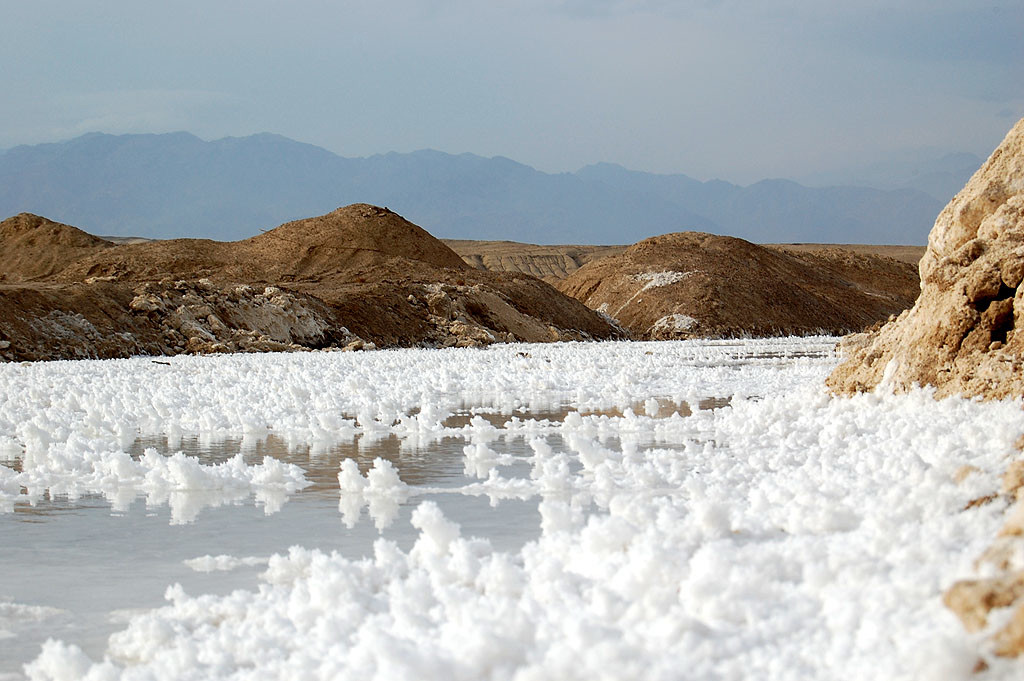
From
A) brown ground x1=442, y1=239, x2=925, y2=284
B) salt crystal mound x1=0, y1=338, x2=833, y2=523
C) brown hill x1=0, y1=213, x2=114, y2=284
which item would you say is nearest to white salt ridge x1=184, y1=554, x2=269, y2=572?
salt crystal mound x1=0, y1=338, x2=833, y2=523

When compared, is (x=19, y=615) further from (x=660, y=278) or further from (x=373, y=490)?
(x=660, y=278)

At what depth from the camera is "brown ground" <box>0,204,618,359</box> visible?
27047 mm

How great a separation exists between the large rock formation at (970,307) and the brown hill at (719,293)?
35053 mm

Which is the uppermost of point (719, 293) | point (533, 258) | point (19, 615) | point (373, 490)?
point (533, 258)

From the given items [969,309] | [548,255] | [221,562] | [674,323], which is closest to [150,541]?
[221,562]

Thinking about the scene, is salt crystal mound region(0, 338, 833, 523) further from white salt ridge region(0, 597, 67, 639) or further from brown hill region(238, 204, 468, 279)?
brown hill region(238, 204, 468, 279)

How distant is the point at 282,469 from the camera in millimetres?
6836

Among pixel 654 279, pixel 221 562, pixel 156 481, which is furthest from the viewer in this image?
pixel 654 279

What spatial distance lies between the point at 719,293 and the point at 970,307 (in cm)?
4113

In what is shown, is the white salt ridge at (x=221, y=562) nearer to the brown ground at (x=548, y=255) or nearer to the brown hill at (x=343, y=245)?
the brown hill at (x=343, y=245)

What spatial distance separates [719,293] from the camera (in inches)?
1971

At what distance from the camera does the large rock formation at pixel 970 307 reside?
28.7 ft

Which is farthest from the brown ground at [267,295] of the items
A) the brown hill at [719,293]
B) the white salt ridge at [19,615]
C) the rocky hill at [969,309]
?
the white salt ridge at [19,615]

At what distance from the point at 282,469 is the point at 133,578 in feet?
7.51
